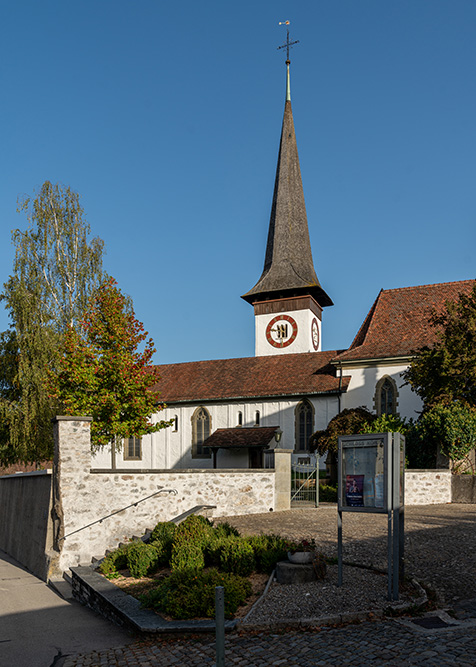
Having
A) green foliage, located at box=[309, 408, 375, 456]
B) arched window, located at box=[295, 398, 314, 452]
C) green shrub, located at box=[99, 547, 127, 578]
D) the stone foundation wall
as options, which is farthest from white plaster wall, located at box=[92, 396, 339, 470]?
green shrub, located at box=[99, 547, 127, 578]

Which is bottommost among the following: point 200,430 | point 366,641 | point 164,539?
point 164,539

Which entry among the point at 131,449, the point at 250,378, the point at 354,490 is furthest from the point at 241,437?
the point at 354,490

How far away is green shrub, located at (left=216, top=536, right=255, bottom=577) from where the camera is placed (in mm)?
9102

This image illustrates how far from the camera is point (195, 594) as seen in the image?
25.4ft

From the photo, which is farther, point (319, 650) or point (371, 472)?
point (371, 472)

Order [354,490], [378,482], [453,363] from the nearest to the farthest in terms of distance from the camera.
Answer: [378,482] < [354,490] < [453,363]

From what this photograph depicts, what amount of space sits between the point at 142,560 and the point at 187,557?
4.22 feet

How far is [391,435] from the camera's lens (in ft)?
25.4

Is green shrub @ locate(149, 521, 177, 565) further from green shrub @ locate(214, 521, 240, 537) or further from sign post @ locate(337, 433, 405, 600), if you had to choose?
sign post @ locate(337, 433, 405, 600)

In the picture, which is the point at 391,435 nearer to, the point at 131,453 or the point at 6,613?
the point at 6,613

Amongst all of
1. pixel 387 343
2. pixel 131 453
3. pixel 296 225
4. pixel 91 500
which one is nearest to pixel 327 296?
pixel 296 225

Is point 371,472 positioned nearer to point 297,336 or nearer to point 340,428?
point 340,428

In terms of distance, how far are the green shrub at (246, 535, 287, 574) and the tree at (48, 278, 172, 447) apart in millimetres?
15740

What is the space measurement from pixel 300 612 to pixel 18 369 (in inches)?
1011
